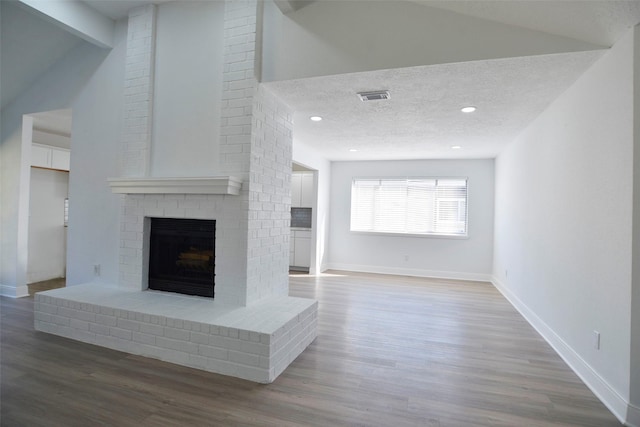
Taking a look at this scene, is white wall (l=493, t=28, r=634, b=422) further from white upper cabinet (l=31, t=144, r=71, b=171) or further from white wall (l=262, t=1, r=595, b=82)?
white upper cabinet (l=31, t=144, r=71, b=171)

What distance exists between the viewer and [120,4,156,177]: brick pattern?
346cm

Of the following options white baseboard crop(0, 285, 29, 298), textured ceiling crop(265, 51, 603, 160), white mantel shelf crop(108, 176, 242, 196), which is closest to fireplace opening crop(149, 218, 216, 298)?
white mantel shelf crop(108, 176, 242, 196)

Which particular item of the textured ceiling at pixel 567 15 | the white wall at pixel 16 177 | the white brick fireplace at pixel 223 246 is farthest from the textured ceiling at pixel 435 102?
the white wall at pixel 16 177

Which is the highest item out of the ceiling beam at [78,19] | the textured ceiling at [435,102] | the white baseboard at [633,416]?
the ceiling beam at [78,19]

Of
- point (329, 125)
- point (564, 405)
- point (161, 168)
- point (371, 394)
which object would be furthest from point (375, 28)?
point (564, 405)

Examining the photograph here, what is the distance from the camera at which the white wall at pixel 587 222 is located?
6.88 feet

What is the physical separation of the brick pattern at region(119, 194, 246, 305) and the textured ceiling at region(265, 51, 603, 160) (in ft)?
4.34

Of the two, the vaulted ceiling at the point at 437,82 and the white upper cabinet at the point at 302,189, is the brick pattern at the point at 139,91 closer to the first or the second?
the vaulted ceiling at the point at 437,82

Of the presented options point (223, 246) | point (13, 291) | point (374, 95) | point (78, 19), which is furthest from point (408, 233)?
point (13, 291)

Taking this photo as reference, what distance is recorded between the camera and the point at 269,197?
11.2 feet

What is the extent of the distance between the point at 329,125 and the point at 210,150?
5.82 ft

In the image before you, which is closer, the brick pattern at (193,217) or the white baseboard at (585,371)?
the white baseboard at (585,371)

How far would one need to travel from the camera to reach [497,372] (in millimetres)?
2633

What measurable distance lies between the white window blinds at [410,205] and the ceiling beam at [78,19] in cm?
497
